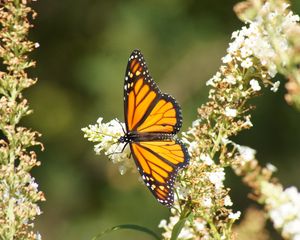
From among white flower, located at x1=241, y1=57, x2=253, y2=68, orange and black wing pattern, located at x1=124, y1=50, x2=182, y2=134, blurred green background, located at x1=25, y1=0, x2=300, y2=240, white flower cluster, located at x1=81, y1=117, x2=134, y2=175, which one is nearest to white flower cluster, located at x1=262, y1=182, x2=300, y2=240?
white flower, located at x1=241, y1=57, x2=253, y2=68

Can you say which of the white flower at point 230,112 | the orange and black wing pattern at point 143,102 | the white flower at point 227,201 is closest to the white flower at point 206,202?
the white flower at point 227,201

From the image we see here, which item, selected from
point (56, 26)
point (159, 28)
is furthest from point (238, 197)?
point (56, 26)

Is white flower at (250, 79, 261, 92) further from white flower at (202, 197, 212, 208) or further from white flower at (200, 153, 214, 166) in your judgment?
white flower at (202, 197, 212, 208)

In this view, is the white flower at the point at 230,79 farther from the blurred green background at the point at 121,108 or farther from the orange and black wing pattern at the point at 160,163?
the blurred green background at the point at 121,108

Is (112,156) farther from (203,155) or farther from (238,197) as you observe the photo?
(238,197)

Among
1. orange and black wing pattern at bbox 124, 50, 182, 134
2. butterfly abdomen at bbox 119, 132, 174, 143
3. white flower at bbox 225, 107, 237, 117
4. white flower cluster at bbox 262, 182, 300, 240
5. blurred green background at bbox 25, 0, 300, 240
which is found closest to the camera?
white flower cluster at bbox 262, 182, 300, 240

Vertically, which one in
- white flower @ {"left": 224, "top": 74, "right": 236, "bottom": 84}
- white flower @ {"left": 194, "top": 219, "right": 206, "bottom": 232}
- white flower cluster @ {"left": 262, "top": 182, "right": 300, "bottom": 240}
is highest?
white flower @ {"left": 224, "top": 74, "right": 236, "bottom": 84}
